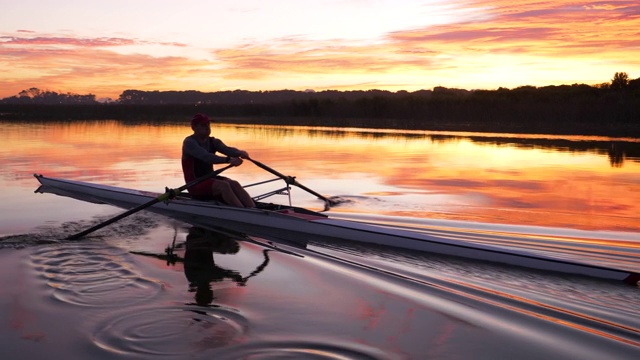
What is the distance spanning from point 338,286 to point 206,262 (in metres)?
1.89

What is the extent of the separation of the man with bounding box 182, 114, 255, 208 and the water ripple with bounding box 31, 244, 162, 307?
204 centimetres

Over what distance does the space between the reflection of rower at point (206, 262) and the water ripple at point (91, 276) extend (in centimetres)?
45

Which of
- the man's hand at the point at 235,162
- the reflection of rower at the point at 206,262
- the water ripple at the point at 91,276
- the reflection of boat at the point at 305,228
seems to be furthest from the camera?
the man's hand at the point at 235,162

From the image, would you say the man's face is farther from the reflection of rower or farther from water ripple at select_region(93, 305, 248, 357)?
water ripple at select_region(93, 305, 248, 357)

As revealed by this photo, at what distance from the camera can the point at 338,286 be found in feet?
18.6

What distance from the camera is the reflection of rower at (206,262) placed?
18.8ft

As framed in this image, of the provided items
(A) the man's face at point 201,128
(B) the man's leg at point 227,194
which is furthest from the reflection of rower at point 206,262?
(A) the man's face at point 201,128

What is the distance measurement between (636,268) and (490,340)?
2804 mm

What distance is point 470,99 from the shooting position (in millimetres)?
36469

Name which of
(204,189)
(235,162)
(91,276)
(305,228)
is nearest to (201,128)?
(235,162)

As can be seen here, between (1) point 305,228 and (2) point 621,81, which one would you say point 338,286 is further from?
(2) point 621,81

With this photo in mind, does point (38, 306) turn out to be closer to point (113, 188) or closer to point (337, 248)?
point (337, 248)

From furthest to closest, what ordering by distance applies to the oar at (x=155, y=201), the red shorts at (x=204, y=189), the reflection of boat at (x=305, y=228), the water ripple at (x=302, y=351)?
1. the red shorts at (x=204, y=189)
2. the oar at (x=155, y=201)
3. the reflection of boat at (x=305, y=228)
4. the water ripple at (x=302, y=351)

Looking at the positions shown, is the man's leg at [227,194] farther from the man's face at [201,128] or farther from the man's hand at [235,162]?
the man's face at [201,128]
